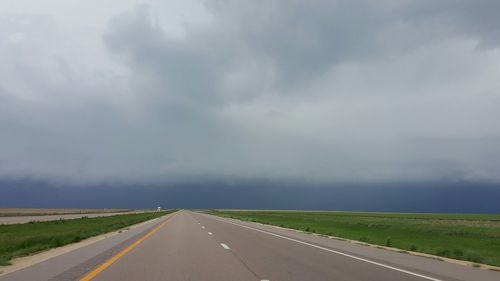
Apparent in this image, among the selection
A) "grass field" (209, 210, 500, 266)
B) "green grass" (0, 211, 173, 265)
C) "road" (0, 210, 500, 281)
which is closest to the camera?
"road" (0, 210, 500, 281)

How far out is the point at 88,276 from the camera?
1191 cm

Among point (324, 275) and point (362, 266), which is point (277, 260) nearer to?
point (362, 266)

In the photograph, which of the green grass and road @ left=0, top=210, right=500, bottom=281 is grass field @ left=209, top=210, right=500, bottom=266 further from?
the green grass

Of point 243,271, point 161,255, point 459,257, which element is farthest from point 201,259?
point 459,257

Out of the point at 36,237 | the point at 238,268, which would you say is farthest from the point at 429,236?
the point at 238,268

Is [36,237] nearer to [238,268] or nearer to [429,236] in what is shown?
[238,268]

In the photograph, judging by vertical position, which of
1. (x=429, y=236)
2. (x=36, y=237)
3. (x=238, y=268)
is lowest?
(x=238, y=268)

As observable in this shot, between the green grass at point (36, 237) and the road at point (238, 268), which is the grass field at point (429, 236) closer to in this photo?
the road at point (238, 268)

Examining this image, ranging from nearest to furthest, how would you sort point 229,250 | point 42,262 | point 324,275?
point 324,275
point 42,262
point 229,250

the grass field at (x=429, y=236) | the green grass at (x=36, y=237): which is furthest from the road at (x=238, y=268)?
the grass field at (x=429, y=236)

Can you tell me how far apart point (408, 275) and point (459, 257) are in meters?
8.07

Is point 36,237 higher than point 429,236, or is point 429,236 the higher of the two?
point 429,236

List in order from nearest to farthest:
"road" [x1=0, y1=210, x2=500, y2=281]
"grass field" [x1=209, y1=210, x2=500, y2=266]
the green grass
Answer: "road" [x1=0, y1=210, x2=500, y2=281], the green grass, "grass field" [x1=209, y1=210, x2=500, y2=266]

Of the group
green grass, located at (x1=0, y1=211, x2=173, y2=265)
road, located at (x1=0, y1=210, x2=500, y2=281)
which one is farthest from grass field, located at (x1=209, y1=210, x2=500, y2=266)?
green grass, located at (x1=0, y1=211, x2=173, y2=265)
